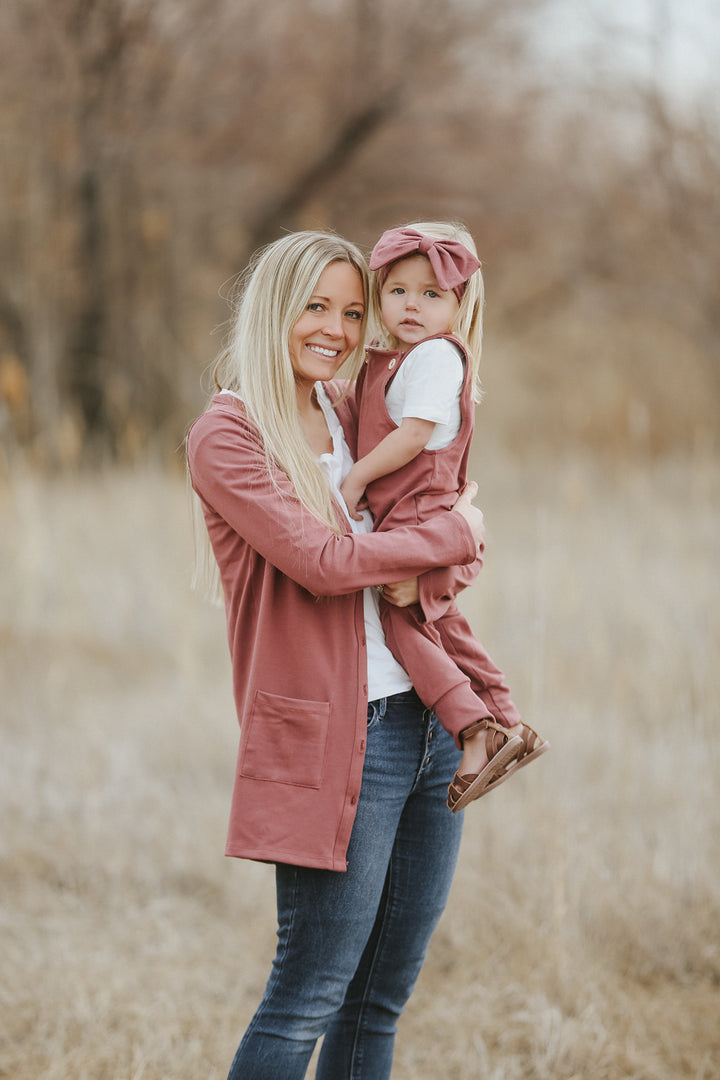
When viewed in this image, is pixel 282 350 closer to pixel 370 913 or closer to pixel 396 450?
pixel 396 450

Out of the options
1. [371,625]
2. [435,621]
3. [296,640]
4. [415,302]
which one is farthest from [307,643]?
[415,302]

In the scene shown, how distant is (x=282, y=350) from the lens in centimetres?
165

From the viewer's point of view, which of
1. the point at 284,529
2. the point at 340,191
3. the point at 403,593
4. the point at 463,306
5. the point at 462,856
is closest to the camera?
the point at 284,529

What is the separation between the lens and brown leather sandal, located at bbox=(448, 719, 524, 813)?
1.61 meters

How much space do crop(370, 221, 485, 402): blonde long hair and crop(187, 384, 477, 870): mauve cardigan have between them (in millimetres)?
334

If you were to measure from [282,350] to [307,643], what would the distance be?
484 millimetres

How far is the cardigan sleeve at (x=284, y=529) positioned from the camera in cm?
153

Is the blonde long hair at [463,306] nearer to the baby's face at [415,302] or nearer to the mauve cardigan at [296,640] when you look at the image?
the baby's face at [415,302]

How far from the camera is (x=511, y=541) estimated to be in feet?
24.8

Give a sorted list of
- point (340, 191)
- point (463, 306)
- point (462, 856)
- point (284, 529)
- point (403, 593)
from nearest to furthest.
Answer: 1. point (284, 529)
2. point (403, 593)
3. point (463, 306)
4. point (462, 856)
5. point (340, 191)

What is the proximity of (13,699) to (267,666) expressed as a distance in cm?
338

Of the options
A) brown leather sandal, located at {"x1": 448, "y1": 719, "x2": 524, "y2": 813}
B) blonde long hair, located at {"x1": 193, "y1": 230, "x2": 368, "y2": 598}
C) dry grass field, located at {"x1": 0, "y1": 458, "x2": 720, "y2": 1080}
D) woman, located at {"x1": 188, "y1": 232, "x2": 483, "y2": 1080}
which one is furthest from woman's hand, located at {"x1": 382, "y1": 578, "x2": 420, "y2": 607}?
dry grass field, located at {"x1": 0, "y1": 458, "x2": 720, "y2": 1080}

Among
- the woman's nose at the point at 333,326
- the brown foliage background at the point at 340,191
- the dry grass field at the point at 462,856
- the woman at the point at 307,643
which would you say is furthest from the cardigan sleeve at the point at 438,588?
the brown foliage background at the point at 340,191

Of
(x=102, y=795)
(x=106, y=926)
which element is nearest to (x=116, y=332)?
(x=102, y=795)
